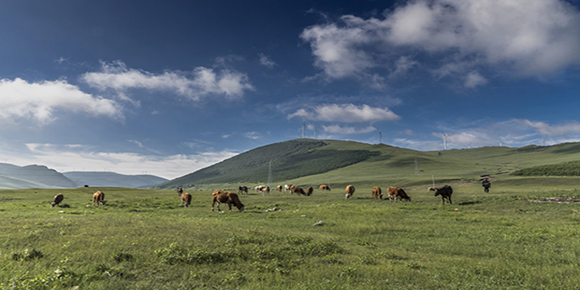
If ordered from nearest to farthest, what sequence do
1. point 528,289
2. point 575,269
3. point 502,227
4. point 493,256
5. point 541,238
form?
point 528,289
point 575,269
point 493,256
point 541,238
point 502,227

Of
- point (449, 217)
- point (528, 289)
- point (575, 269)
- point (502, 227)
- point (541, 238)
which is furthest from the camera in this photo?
point (449, 217)

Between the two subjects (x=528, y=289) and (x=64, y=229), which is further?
(x=64, y=229)

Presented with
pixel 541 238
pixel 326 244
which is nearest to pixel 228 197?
pixel 326 244

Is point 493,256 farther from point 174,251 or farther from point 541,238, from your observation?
point 174,251

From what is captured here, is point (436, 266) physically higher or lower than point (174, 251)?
lower

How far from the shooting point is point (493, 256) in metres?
12.9

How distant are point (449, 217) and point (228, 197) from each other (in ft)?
74.2

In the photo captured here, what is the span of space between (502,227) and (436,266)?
41.0 feet

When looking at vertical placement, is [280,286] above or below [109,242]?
below

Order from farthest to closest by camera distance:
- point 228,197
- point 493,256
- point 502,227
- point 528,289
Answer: point 228,197, point 502,227, point 493,256, point 528,289

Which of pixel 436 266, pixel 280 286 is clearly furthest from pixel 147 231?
pixel 436 266

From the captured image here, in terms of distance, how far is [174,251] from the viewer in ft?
36.0

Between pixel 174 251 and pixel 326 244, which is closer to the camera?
pixel 174 251

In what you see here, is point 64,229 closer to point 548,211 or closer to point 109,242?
point 109,242
